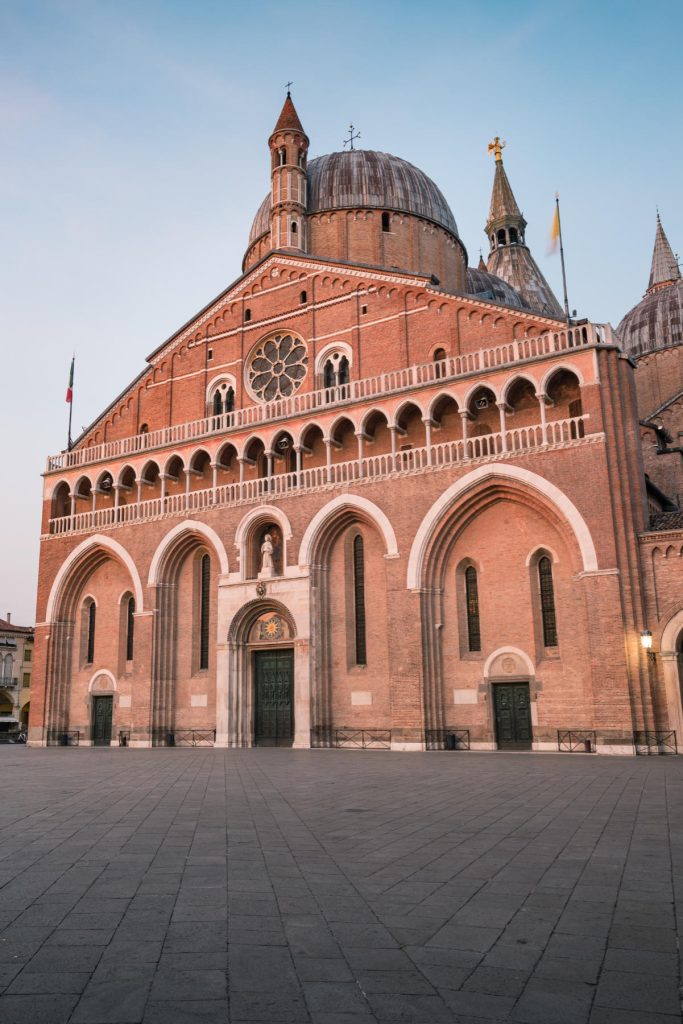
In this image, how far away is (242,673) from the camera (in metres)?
30.2

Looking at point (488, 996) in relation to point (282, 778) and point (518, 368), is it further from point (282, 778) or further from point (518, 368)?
point (518, 368)

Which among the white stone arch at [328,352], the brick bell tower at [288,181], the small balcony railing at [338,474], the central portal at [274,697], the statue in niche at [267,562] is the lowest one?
the central portal at [274,697]

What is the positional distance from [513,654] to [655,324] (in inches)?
1417

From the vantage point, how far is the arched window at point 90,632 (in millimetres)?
35250

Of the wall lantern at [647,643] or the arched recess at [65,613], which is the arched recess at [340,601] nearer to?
the wall lantern at [647,643]

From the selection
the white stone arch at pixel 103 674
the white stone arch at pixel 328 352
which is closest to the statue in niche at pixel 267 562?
the white stone arch at pixel 328 352

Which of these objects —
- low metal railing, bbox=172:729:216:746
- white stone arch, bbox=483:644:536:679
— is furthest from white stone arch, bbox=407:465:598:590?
low metal railing, bbox=172:729:216:746

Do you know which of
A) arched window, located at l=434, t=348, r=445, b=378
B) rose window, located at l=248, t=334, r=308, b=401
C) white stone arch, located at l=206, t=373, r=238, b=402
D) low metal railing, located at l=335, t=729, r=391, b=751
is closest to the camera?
low metal railing, located at l=335, t=729, r=391, b=751

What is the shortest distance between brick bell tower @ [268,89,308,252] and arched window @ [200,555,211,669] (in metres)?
14.2

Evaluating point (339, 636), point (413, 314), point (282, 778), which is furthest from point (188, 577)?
point (282, 778)

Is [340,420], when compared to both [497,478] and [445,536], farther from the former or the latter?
[497,478]

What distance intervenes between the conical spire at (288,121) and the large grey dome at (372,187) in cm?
326

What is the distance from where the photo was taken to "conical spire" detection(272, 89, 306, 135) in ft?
122

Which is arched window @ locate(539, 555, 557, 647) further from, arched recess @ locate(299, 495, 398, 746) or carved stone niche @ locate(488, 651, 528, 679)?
arched recess @ locate(299, 495, 398, 746)
